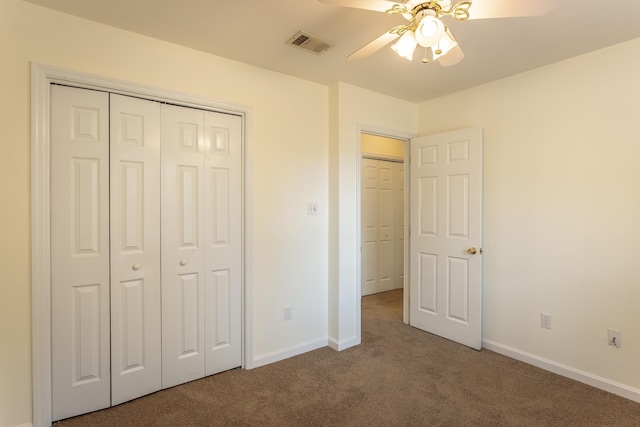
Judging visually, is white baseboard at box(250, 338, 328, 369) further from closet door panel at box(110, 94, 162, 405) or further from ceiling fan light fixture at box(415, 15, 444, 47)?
ceiling fan light fixture at box(415, 15, 444, 47)

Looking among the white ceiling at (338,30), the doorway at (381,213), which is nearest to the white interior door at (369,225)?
the doorway at (381,213)

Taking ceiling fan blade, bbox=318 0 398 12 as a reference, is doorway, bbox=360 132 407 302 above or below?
below

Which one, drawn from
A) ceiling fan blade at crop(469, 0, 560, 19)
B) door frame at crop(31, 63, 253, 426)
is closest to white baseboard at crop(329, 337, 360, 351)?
door frame at crop(31, 63, 253, 426)

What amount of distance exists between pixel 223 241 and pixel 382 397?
1621 mm

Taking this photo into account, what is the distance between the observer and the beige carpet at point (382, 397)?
2.03m

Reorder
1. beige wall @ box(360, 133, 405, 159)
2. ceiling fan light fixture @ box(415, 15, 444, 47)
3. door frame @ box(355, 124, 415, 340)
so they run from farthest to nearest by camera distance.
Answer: beige wall @ box(360, 133, 405, 159)
door frame @ box(355, 124, 415, 340)
ceiling fan light fixture @ box(415, 15, 444, 47)

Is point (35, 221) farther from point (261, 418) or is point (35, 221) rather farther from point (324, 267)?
point (324, 267)

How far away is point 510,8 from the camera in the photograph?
134cm

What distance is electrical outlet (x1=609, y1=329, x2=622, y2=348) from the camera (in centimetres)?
231

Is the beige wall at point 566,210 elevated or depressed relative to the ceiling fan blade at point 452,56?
depressed

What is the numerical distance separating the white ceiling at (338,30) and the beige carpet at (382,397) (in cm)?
245

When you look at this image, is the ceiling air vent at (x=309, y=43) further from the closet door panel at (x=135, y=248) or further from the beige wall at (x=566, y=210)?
the beige wall at (x=566, y=210)

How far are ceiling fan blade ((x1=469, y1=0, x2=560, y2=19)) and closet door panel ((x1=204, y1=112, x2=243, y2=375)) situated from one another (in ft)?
5.99

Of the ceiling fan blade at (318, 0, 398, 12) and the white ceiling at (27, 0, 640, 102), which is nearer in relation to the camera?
the ceiling fan blade at (318, 0, 398, 12)
